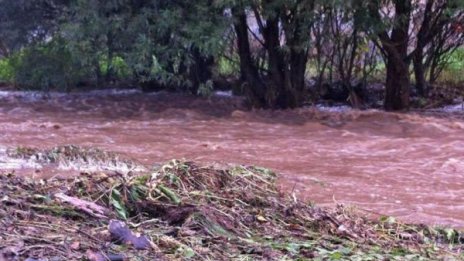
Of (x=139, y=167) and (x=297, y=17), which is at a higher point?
(x=297, y=17)

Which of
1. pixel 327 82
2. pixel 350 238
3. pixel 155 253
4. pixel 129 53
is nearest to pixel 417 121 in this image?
pixel 327 82

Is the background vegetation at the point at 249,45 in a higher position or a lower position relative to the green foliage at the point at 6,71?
higher

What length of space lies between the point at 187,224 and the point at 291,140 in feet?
24.3

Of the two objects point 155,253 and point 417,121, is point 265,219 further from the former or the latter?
point 417,121

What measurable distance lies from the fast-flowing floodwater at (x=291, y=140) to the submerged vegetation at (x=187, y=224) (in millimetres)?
1461

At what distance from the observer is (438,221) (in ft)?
21.6

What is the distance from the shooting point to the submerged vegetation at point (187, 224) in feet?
13.5

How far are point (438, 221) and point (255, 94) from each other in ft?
31.9

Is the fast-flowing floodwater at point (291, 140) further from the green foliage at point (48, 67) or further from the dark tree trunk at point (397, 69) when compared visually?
the dark tree trunk at point (397, 69)

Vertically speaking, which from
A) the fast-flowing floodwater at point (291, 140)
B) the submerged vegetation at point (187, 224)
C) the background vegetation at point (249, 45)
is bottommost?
the fast-flowing floodwater at point (291, 140)

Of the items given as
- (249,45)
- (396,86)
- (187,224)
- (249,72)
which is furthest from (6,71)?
(187,224)

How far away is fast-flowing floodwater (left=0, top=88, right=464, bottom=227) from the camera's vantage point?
7.90m

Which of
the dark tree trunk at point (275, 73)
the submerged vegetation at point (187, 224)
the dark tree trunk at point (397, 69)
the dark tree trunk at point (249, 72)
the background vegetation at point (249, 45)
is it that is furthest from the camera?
the dark tree trunk at point (249, 72)

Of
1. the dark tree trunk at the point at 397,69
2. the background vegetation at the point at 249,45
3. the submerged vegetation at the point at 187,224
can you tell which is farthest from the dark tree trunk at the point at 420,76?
the submerged vegetation at the point at 187,224
